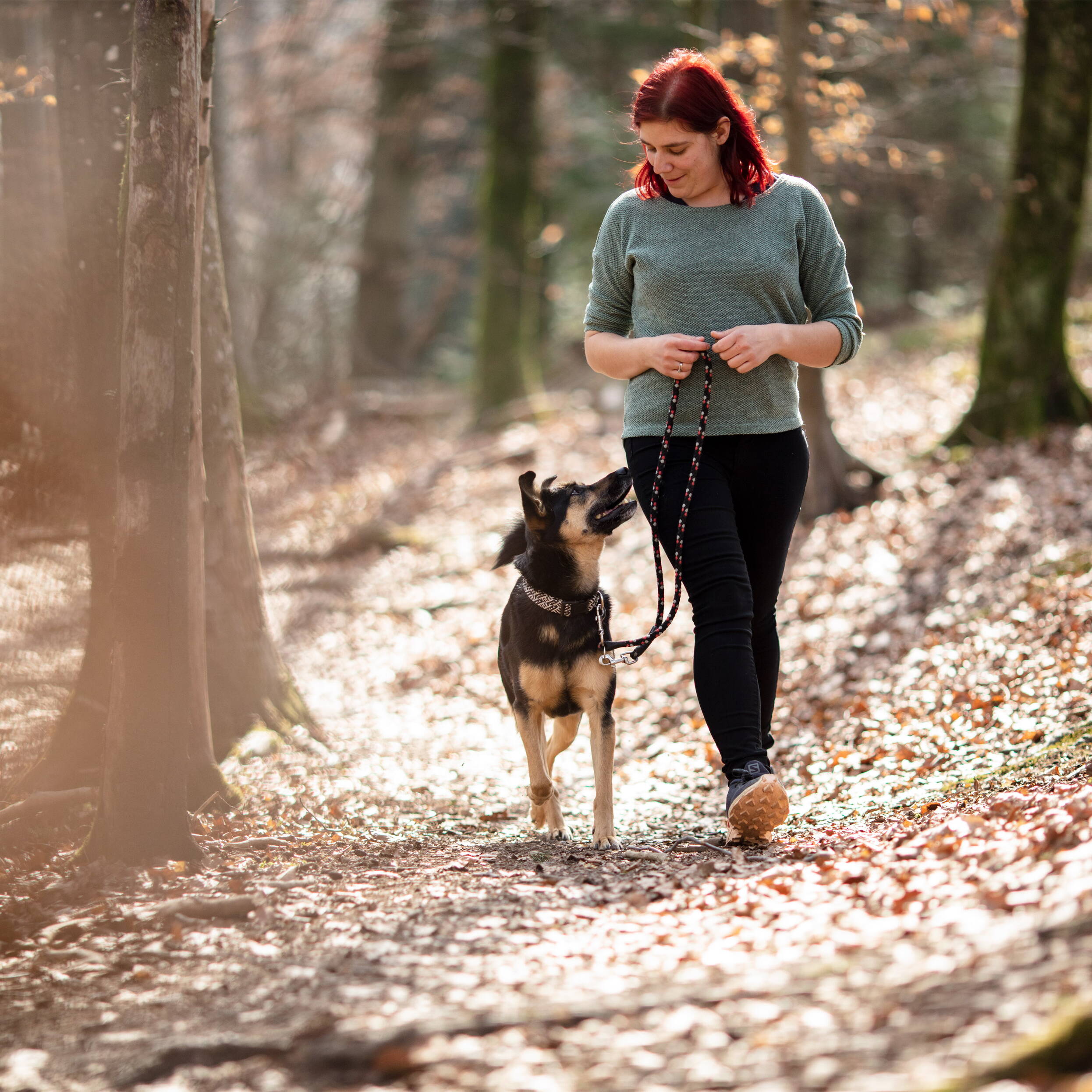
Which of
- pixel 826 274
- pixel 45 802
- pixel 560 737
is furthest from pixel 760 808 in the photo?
pixel 45 802

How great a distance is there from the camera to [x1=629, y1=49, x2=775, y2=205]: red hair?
13.4ft

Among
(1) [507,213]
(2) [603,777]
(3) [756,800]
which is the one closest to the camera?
(3) [756,800]

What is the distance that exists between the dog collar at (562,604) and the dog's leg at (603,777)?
444 mm

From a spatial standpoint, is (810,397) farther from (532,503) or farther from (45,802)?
(45,802)

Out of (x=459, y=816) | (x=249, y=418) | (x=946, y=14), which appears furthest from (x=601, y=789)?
(x=249, y=418)

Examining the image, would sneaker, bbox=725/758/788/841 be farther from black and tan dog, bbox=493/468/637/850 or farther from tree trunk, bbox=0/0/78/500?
tree trunk, bbox=0/0/78/500

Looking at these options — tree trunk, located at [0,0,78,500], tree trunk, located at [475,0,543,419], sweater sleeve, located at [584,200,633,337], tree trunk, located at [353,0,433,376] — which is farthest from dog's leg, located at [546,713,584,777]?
tree trunk, located at [353,0,433,376]

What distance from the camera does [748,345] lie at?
400 centimetres

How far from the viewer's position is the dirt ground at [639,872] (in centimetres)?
259

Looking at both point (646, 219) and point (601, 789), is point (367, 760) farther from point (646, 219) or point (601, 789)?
point (646, 219)

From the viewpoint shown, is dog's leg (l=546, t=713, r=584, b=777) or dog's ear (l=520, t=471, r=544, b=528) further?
dog's leg (l=546, t=713, r=584, b=777)

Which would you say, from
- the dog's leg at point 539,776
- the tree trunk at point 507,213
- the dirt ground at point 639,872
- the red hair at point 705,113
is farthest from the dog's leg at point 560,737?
the tree trunk at point 507,213

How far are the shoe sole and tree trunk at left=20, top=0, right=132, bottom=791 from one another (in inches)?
123

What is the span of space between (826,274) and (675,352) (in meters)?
0.77
